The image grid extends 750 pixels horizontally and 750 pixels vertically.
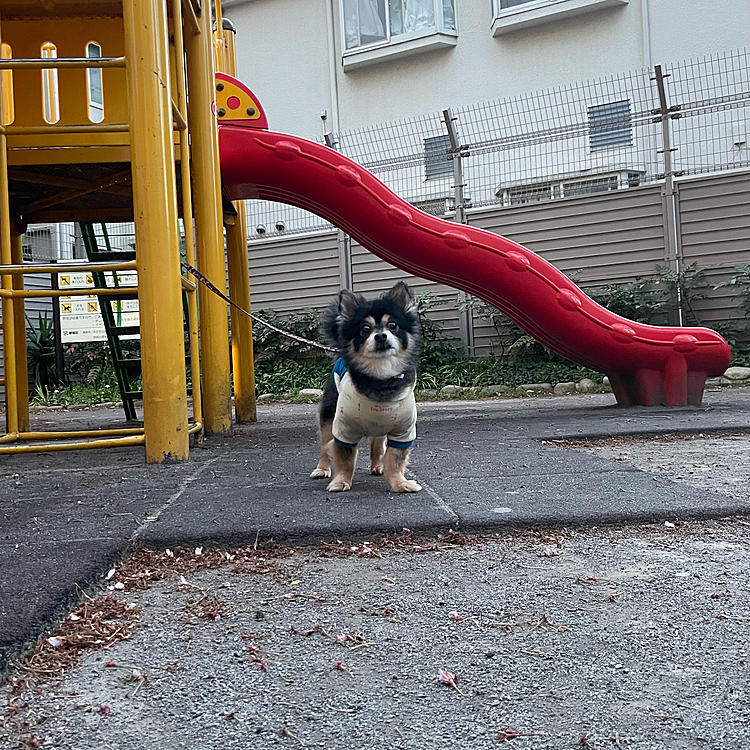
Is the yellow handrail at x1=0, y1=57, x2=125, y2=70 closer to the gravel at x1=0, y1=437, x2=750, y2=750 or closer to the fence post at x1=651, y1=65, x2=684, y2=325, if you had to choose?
the gravel at x1=0, y1=437, x2=750, y2=750

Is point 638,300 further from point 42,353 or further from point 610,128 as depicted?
point 42,353

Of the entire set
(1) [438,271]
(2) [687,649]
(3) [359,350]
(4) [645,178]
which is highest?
(4) [645,178]

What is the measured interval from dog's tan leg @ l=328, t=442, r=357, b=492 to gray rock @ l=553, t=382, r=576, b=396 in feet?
23.3

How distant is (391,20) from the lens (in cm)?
1548

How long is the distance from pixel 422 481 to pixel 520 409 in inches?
176

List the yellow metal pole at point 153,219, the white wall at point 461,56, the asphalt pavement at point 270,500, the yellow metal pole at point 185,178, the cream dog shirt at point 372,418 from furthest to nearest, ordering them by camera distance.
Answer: the white wall at point 461,56 → the yellow metal pole at point 185,178 → the yellow metal pole at point 153,219 → the cream dog shirt at point 372,418 → the asphalt pavement at point 270,500

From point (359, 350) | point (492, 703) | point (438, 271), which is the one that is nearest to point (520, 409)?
point (438, 271)

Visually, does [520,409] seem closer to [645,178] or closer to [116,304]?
[645,178]

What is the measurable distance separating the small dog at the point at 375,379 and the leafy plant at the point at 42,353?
10246 millimetres

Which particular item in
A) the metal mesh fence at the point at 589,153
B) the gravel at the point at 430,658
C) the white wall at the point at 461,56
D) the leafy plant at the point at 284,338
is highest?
the white wall at the point at 461,56

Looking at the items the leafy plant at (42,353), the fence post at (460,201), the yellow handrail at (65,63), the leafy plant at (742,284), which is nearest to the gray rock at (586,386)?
the fence post at (460,201)

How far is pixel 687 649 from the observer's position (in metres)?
1.63

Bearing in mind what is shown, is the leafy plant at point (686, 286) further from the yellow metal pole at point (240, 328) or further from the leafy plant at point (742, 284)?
the yellow metal pole at point (240, 328)

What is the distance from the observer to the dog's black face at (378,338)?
3.44 metres
